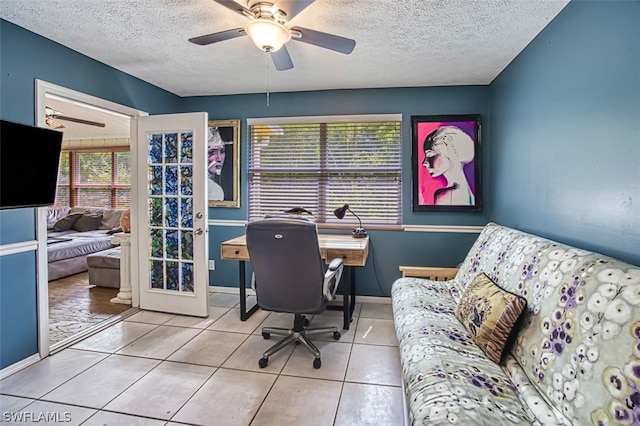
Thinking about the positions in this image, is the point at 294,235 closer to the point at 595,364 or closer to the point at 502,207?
the point at 595,364

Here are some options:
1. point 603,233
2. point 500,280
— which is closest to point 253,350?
point 500,280

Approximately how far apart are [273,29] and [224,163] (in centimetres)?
241

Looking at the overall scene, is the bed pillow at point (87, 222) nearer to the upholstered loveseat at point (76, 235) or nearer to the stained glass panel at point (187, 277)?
the upholstered loveseat at point (76, 235)

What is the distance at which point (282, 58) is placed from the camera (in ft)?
7.86

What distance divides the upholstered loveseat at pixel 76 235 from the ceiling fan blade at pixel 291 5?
15.2 feet

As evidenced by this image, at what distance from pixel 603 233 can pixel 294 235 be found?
1.69m

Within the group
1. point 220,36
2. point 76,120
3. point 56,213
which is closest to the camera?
point 220,36

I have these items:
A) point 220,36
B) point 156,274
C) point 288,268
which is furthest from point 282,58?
point 156,274

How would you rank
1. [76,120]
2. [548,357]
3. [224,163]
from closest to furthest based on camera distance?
1. [548,357]
2. [224,163]
3. [76,120]

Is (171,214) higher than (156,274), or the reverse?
(171,214)

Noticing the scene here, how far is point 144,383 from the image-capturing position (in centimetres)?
223

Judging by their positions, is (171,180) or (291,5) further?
(171,180)

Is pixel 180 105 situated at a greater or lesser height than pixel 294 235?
greater

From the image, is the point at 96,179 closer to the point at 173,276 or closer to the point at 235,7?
the point at 173,276
